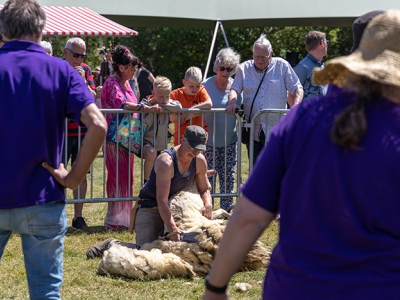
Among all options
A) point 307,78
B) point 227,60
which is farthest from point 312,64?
point 227,60

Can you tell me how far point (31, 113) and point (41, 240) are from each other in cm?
56

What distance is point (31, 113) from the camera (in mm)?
3039

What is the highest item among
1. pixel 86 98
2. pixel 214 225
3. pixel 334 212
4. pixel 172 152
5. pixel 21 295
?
pixel 86 98

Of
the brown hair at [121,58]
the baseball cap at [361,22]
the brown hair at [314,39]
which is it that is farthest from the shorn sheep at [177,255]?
the baseball cap at [361,22]

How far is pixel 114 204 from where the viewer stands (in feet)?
24.3

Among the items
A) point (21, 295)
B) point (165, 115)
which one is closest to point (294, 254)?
point (21, 295)

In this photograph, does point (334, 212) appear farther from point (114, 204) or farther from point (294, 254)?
point (114, 204)

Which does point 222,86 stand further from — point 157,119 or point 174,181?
point 174,181

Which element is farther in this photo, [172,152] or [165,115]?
[165,115]

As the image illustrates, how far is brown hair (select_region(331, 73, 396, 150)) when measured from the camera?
1916 millimetres

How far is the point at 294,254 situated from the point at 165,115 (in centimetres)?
539

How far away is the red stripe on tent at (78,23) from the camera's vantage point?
1231 cm

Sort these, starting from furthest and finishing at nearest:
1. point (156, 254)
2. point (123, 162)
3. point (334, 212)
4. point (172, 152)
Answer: point (123, 162), point (172, 152), point (156, 254), point (334, 212)

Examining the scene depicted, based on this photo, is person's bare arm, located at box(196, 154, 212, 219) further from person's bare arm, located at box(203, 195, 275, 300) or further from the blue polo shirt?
person's bare arm, located at box(203, 195, 275, 300)
